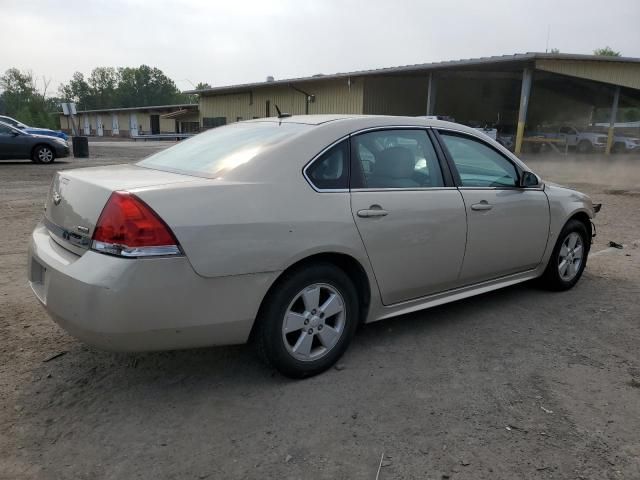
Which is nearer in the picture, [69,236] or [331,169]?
[69,236]

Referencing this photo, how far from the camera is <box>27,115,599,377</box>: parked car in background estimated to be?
2.50m

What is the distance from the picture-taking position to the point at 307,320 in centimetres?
302

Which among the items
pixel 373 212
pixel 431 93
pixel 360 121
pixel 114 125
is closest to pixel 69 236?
pixel 373 212

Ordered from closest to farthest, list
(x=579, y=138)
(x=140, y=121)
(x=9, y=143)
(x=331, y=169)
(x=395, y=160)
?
(x=331, y=169)
(x=395, y=160)
(x=9, y=143)
(x=579, y=138)
(x=140, y=121)

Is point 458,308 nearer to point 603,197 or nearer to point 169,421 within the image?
point 169,421

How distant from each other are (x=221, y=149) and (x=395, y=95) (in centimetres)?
2563

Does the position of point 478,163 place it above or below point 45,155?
above

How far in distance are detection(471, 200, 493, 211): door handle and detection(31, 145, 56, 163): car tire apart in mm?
16666

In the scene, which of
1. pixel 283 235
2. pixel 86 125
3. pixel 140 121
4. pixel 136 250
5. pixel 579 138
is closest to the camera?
pixel 136 250

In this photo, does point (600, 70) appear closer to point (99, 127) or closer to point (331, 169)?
point (331, 169)

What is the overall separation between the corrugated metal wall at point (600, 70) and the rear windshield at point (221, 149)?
1958 cm

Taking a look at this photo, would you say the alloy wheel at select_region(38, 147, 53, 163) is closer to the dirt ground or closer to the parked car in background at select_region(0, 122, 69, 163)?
the parked car in background at select_region(0, 122, 69, 163)

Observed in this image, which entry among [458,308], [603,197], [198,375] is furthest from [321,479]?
[603,197]

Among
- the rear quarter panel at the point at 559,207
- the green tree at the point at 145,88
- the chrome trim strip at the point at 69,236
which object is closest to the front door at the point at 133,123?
the rear quarter panel at the point at 559,207
